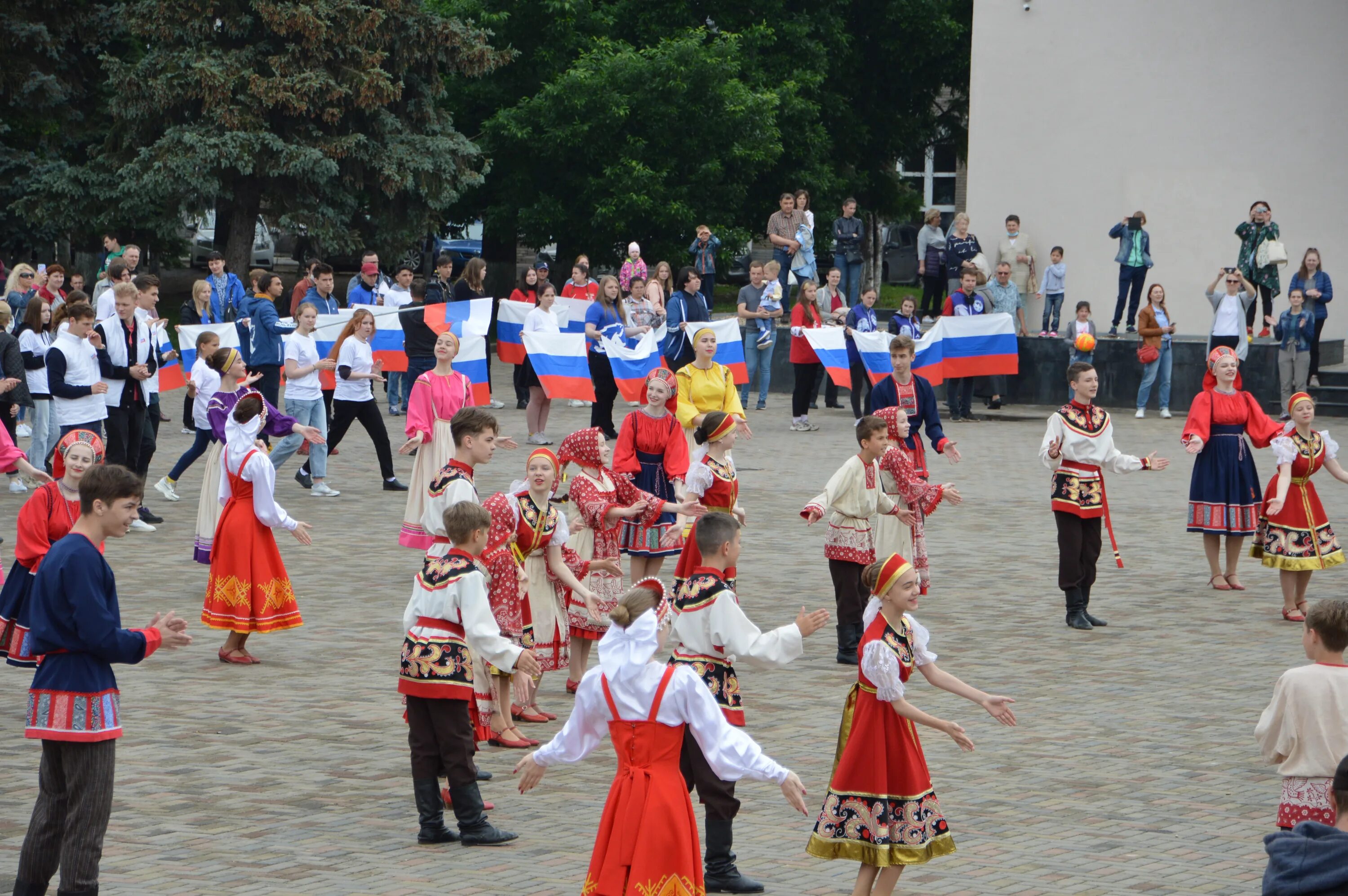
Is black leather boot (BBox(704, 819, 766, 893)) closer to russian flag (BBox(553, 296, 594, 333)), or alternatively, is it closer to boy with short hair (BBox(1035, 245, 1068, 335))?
russian flag (BBox(553, 296, 594, 333))

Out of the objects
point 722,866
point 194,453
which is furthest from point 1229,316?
point 722,866

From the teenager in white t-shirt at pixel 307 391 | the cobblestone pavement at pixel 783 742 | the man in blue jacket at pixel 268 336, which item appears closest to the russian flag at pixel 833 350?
the man in blue jacket at pixel 268 336

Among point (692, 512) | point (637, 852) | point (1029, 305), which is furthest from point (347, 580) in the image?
point (1029, 305)

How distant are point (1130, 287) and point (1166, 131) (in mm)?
2822

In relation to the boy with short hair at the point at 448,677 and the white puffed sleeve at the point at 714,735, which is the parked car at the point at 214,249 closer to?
the boy with short hair at the point at 448,677

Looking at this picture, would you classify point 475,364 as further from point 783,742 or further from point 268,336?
point 783,742

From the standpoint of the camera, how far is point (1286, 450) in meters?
12.1

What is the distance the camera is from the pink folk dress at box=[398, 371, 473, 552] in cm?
1360

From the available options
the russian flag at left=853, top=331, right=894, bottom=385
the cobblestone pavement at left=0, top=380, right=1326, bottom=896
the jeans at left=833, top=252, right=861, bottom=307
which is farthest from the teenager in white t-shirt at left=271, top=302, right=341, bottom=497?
the jeans at left=833, top=252, right=861, bottom=307

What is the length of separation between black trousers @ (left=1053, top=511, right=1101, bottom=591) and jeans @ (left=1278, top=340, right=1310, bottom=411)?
45.0 ft

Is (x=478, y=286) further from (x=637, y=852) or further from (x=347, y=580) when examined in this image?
(x=637, y=852)

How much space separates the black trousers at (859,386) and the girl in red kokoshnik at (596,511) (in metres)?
13.7

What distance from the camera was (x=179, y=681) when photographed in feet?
32.7

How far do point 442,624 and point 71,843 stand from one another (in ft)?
5.92
